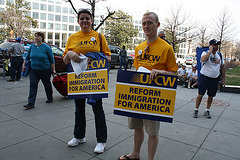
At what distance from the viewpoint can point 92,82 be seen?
9.25 feet

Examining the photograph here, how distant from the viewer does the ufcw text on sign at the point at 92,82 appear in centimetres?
276

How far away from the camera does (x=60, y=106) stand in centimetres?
541

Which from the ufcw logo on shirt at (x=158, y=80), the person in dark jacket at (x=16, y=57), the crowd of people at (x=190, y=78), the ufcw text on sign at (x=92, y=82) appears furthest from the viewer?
the crowd of people at (x=190, y=78)

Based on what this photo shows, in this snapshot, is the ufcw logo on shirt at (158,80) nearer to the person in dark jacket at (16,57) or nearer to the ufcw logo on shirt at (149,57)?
the ufcw logo on shirt at (149,57)

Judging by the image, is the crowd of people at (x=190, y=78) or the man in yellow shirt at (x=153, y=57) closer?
the man in yellow shirt at (x=153, y=57)

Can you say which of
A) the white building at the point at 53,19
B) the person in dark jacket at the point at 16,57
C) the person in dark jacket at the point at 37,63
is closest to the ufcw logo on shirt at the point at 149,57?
the person in dark jacket at the point at 37,63

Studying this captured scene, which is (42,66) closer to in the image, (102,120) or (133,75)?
(102,120)

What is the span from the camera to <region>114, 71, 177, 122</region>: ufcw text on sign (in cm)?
229

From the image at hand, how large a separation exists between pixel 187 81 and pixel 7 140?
8.33 metres

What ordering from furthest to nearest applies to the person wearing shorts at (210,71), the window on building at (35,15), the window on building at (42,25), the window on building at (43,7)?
the window on building at (43,7) < the window on building at (42,25) < the window on building at (35,15) < the person wearing shorts at (210,71)

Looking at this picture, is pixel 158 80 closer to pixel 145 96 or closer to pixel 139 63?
pixel 145 96

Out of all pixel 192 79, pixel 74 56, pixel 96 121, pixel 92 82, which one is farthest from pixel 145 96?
pixel 192 79

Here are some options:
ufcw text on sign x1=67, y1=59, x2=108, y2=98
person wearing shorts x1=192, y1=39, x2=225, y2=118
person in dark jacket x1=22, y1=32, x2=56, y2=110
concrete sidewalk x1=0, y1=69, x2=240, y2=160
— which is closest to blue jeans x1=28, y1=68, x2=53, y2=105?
person in dark jacket x1=22, y1=32, x2=56, y2=110

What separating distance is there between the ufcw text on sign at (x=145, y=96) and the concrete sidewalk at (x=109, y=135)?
0.89m
